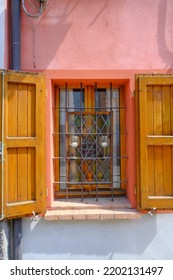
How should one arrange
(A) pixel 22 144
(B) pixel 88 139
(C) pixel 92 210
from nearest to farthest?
(A) pixel 22 144, (C) pixel 92 210, (B) pixel 88 139

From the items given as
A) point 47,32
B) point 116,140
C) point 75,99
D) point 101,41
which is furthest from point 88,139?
point 47,32

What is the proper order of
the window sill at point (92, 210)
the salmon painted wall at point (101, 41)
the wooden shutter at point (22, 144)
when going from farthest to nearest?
the salmon painted wall at point (101, 41)
the window sill at point (92, 210)
the wooden shutter at point (22, 144)

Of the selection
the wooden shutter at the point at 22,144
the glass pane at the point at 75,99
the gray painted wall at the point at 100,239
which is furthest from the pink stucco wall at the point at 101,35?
the gray painted wall at the point at 100,239

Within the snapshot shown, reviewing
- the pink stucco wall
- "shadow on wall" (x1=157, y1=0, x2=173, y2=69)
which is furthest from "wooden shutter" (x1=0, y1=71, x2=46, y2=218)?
"shadow on wall" (x1=157, y1=0, x2=173, y2=69)

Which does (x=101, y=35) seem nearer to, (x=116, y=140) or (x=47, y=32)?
(x=47, y=32)

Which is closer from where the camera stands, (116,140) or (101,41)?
(101,41)

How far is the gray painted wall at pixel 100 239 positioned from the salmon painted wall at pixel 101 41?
0.34m

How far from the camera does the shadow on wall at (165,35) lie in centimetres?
294

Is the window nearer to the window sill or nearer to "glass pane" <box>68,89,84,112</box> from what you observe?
"glass pane" <box>68,89,84,112</box>

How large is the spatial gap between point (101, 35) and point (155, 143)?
1416 millimetres

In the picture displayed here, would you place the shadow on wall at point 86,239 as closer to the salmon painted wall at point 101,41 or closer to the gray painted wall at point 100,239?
the gray painted wall at point 100,239

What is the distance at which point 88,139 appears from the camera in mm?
3150

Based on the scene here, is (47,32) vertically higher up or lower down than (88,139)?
higher up

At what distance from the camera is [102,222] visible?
115 inches
